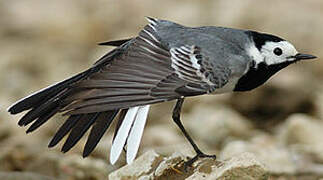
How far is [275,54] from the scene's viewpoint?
7.81 m

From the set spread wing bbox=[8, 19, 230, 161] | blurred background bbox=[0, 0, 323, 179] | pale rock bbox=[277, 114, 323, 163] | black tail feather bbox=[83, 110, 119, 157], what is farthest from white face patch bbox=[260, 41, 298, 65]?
pale rock bbox=[277, 114, 323, 163]

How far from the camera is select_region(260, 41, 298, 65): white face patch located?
7.78 meters

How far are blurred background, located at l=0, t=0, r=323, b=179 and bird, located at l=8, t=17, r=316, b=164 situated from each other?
0.93 metres

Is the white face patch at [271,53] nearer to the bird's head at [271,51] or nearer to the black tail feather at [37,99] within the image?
the bird's head at [271,51]

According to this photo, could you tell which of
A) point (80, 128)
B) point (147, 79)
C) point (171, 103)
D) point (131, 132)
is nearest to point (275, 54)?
point (147, 79)

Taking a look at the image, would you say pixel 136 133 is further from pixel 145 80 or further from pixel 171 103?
pixel 171 103

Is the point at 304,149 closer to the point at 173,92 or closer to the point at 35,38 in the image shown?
the point at 173,92

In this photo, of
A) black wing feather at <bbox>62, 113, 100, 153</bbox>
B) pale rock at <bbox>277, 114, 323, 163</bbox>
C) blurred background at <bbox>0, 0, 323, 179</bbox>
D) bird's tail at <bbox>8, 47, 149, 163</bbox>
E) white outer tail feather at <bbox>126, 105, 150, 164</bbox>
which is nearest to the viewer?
white outer tail feather at <bbox>126, 105, 150, 164</bbox>

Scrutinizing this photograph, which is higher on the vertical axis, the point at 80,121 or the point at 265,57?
the point at 265,57

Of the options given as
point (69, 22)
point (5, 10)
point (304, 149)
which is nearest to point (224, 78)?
point (304, 149)

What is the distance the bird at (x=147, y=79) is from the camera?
6.91m

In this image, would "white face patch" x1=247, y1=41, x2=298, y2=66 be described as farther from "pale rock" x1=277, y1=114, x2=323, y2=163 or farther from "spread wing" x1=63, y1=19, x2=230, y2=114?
"pale rock" x1=277, y1=114, x2=323, y2=163

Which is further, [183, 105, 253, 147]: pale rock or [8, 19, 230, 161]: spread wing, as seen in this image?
[183, 105, 253, 147]: pale rock

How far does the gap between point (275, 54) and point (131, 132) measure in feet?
5.18
